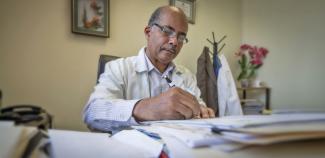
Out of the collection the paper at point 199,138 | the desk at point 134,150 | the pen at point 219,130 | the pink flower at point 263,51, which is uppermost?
the pink flower at point 263,51

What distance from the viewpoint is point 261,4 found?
271 cm

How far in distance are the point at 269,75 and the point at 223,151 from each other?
2631 mm

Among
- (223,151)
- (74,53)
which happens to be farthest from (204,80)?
(223,151)

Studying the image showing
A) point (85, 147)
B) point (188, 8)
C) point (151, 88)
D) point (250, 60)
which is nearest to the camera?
point (85, 147)

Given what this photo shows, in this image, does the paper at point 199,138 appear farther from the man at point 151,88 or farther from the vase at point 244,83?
the vase at point 244,83

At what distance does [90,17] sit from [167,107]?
1.13 m

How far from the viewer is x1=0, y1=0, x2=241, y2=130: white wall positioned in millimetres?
903

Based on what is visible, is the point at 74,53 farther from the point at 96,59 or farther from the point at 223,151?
the point at 223,151

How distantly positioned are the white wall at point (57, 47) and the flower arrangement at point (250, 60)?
82cm

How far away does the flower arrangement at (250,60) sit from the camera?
2598mm

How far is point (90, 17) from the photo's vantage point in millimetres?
1532

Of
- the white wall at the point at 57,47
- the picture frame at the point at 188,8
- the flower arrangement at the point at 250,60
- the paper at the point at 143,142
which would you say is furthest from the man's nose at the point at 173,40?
the flower arrangement at the point at 250,60

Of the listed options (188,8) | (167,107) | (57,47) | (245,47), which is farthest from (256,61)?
(167,107)

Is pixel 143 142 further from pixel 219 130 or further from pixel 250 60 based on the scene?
pixel 250 60
